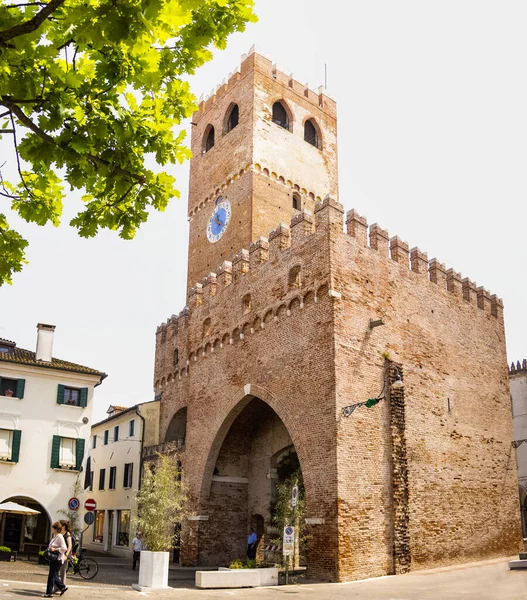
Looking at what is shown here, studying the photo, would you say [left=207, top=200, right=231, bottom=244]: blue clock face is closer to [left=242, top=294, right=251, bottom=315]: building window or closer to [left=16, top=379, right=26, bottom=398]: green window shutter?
[left=242, top=294, right=251, bottom=315]: building window

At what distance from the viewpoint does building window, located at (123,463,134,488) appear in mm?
33531

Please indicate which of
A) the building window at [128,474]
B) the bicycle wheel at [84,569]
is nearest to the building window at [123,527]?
the building window at [128,474]

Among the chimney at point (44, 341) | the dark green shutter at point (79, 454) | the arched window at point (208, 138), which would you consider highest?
the arched window at point (208, 138)

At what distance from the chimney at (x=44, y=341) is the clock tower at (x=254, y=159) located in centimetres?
727

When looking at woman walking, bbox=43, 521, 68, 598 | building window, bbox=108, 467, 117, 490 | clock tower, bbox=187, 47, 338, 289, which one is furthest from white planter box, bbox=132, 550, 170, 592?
building window, bbox=108, 467, 117, 490

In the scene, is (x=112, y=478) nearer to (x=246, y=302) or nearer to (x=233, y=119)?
(x=246, y=302)

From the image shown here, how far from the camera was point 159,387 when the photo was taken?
30594 millimetres

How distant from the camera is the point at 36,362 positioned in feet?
96.4

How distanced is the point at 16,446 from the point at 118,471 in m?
8.97

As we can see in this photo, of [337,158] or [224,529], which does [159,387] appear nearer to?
[224,529]

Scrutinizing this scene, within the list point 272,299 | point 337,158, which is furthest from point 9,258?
point 337,158

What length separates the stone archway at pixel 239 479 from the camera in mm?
23938

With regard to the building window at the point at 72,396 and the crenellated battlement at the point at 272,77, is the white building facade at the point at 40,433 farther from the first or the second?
the crenellated battlement at the point at 272,77

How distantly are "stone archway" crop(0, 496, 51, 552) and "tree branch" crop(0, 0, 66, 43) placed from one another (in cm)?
2693
